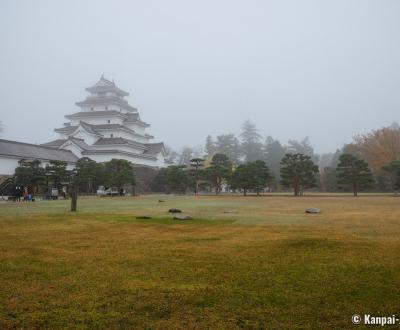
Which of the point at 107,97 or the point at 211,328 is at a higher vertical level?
the point at 107,97

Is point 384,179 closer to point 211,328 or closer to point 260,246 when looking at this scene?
point 260,246

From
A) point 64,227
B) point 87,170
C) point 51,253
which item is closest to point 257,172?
point 87,170

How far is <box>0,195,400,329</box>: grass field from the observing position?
11.4 feet

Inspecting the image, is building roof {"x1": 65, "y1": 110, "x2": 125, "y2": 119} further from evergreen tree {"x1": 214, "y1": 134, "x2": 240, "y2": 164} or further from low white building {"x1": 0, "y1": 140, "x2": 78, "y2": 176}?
evergreen tree {"x1": 214, "y1": 134, "x2": 240, "y2": 164}

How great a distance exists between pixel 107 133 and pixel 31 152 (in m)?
12.8

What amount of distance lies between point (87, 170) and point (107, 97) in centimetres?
2064

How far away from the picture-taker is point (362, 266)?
5.14 metres

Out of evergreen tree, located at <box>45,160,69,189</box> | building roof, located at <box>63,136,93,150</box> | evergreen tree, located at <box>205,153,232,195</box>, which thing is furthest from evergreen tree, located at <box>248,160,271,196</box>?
building roof, located at <box>63,136,93,150</box>

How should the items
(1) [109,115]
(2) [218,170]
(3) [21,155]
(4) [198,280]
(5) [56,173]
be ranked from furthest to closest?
(1) [109,115] < (2) [218,170] < (3) [21,155] < (5) [56,173] < (4) [198,280]

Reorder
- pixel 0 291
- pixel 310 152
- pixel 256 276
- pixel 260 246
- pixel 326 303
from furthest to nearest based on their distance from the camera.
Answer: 1. pixel 310 152
2. pixel 260 246
3. pixel 256 276
4. pixel 0 291
5. pixel 326 303

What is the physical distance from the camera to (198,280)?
4652mm

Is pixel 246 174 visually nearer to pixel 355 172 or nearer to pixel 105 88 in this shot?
pixel 355 172

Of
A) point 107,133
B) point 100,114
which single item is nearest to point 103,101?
point 100,114

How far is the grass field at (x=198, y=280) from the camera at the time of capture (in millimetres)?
3471
